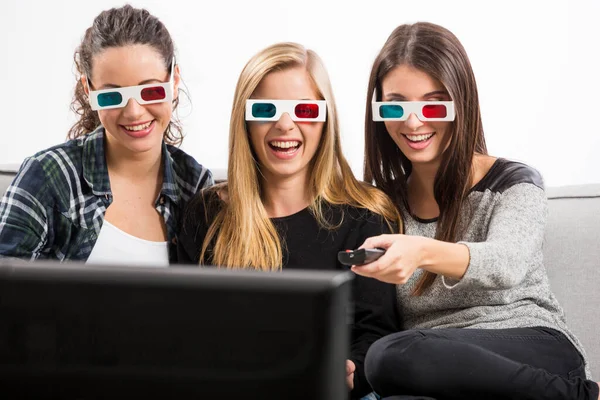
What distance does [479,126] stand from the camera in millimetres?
2205

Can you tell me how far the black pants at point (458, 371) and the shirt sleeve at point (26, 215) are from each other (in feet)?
3.03

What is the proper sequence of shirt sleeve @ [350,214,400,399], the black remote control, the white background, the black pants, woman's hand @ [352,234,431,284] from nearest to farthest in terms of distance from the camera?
1. the black remote control
2. woman's hand @ [352,234,431,284]
3. the black pants
4. shirt sleeve @ [350,214,400,399]
5. the white background

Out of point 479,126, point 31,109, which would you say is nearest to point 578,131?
point 479,126

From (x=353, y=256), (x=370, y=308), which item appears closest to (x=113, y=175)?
(x=370, y=308)

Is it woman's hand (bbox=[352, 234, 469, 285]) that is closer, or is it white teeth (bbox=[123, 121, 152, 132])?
woman's hand (bbox=[352, 234, 469, 285])

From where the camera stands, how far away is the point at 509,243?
6.05 feet

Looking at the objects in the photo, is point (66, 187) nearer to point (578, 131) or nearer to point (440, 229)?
point (440, 229)

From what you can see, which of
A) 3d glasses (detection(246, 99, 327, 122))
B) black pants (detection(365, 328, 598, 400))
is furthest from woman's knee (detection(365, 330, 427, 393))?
3d glasses (detection(246, 99, 327, 122))

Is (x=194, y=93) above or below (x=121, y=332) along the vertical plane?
above

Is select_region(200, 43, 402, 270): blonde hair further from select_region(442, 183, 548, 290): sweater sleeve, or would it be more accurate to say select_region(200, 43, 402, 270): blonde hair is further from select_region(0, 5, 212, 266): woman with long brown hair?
select_region(442, 183, 548, 290): sweater sleeve

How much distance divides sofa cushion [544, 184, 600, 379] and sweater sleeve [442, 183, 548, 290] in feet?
0.69

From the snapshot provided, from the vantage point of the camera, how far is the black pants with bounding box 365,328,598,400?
1.71 metres

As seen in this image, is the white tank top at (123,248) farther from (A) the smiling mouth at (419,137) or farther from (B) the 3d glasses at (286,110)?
(A) the smiling mouth at (419,137)

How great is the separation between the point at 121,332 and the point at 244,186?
1.41m
